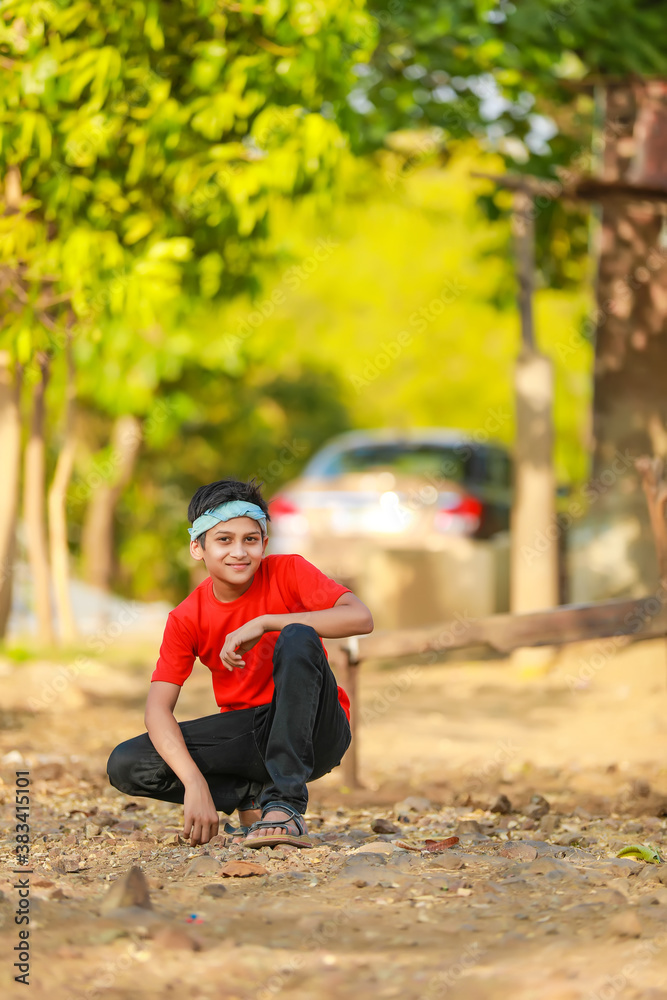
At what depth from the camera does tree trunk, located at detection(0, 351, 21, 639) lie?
779cm

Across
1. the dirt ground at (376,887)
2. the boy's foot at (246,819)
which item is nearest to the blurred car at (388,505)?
the dirt ground at (376,887)

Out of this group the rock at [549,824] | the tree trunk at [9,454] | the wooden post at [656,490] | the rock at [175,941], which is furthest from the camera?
the tree trunk at [9,454]

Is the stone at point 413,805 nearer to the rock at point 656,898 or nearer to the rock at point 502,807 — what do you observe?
the rock at point 502,807

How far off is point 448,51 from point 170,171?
2838 mm

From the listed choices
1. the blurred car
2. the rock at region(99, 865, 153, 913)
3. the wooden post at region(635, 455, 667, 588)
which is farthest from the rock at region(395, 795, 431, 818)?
the blurred car

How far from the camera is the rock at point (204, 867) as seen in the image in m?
3.20

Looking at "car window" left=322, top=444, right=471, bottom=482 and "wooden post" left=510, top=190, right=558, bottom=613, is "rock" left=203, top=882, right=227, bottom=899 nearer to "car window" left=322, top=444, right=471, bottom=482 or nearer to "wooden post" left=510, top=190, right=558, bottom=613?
"wooden post" left=510, top=190, right=558, bottom=613

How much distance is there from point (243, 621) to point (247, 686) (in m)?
0.23

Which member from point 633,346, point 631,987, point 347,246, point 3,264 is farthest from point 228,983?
point 347,246

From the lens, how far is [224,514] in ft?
11.5

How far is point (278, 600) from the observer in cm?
360

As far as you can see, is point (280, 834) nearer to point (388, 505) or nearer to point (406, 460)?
point (388, 505)

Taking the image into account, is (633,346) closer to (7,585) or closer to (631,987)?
(7,585)

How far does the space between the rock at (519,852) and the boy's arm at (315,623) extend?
2.50ft
